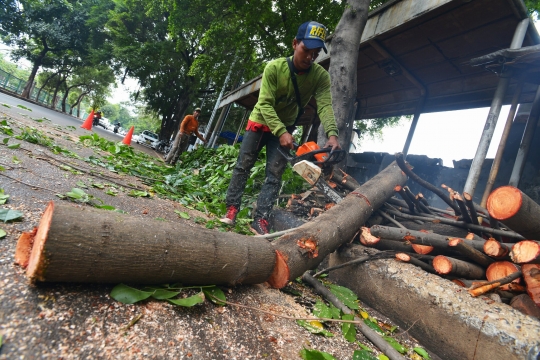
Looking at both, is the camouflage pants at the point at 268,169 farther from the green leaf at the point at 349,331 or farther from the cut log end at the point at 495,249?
the cut log end at the point at 495,249

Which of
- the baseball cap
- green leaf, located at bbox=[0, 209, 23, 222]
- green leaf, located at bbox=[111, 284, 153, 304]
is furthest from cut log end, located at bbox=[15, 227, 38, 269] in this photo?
the baseball cap

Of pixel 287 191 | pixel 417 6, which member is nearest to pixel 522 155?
pixel 417 6

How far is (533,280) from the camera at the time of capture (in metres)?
1.65

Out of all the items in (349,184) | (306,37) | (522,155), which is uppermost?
(522,155)

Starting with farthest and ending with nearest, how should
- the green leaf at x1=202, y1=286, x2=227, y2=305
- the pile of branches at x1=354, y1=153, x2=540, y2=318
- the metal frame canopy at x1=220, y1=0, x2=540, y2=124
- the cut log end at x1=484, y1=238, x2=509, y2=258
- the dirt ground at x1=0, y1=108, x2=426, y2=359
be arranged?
the metal frame canopy at x1=220, y1=0, x2=540, y2=124, the cut log end at x1=484, y1=238, x2=509, y2=258, the pile of branches at x1=354, y1=153, x2=540, y2=318, the green leaf at x1=202, y1=286, x2=227, y2=305, the dirt ground at x1=0, y1=108, x2=426, y2=359

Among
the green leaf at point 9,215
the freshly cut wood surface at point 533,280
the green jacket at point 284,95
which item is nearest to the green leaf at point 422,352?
the freshly cut wood surface at point 533,280

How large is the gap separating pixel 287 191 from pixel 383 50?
349 centimetres

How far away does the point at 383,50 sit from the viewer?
5.50 meters

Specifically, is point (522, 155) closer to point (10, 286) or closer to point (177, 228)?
point (177, 228)

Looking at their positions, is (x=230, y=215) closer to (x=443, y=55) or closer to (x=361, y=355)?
(x=361, y=355)

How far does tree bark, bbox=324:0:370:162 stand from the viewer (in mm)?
4375

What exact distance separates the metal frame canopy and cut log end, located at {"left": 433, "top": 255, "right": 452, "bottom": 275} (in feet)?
11.5

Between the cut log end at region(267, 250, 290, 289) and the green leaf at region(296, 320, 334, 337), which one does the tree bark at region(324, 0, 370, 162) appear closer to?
the cut log end at region(267, 250, 290, 289)

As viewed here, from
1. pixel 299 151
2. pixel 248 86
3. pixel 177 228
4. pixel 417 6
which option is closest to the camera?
pixel 177 228
